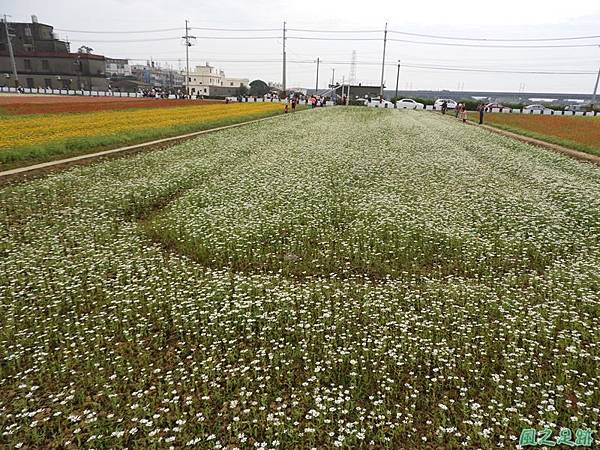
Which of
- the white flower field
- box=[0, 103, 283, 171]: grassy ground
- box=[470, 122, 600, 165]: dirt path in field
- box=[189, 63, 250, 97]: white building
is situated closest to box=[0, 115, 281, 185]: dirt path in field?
box=[0, 103, 283, 171]: grassy ground

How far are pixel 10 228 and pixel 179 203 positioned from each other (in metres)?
4.21

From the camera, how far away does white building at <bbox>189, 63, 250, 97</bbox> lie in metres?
162

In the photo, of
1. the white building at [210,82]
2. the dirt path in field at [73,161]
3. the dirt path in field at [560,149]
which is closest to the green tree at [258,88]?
the white building at [210,82]

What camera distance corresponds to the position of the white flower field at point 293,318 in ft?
14.2

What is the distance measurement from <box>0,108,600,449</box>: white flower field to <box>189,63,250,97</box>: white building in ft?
507

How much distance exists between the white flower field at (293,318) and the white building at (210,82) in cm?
15468

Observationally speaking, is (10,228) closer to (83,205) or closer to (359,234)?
(83,205)

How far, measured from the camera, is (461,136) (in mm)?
32500

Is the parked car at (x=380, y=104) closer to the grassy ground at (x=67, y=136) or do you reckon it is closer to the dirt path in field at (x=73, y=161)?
the grassy ground at (x=67, y=136)

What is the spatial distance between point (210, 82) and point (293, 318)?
18787 centimetres

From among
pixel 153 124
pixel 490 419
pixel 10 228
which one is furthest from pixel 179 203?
pixel 153 124

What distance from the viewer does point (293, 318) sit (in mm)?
6250

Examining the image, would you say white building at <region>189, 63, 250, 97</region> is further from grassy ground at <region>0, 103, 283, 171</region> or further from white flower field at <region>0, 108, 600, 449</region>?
white flower field at <region>0, 108, 600, 449</region>

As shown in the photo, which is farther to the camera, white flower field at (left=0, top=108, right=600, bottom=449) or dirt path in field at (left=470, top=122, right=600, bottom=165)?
dirt path in field at (left=470, top=122, right=600, bottom=165)
